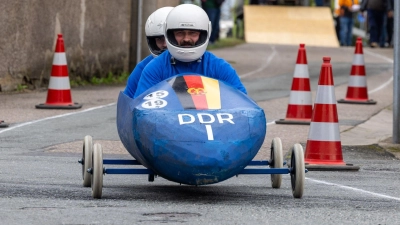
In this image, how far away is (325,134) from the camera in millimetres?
9836

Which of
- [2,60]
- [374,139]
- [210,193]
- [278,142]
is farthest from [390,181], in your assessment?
[2,60]

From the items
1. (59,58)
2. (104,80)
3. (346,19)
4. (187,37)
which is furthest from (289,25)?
(187,37)

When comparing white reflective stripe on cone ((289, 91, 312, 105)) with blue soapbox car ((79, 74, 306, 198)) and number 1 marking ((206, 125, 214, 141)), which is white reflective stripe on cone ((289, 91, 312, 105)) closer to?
blue soapbox car ((79, 74, 306, 198))

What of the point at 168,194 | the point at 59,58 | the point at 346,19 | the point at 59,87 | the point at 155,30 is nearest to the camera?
the point at 168,194

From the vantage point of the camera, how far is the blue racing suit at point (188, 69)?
821 cm

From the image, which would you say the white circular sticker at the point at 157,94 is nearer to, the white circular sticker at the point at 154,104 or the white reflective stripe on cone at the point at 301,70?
the white circular sticker at the point at 154,104

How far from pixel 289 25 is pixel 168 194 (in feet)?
99.2

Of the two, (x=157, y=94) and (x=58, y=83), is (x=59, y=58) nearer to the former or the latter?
(x=58, y=83)

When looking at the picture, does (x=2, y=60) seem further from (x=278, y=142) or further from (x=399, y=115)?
(x=278, y=142)

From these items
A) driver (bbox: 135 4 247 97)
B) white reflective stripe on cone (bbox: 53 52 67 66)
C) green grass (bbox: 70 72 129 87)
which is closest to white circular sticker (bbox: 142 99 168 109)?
driver (bbox: 135 4 247 97)

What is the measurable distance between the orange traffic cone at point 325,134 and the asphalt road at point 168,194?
29 centimetres

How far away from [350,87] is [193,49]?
9459 millimetres

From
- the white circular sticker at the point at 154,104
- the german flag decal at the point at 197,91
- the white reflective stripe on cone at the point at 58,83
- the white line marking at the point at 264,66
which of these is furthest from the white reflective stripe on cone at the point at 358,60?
the white circular sticker at the point at 154,104

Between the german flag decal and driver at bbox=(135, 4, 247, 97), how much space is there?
326 mm
